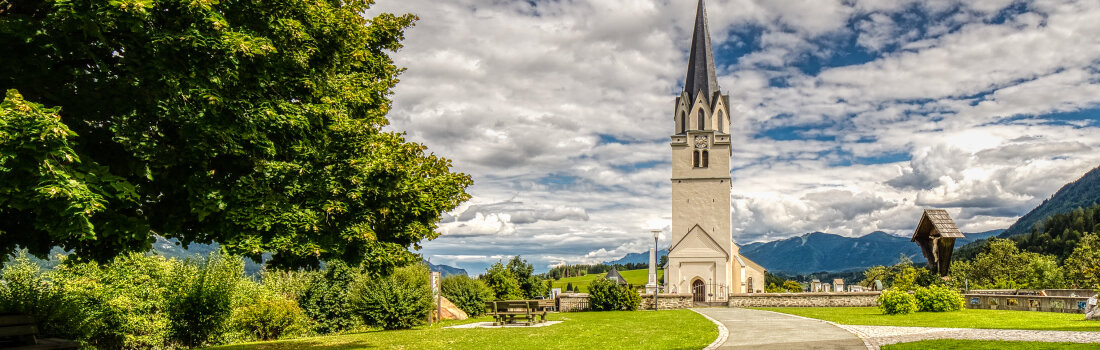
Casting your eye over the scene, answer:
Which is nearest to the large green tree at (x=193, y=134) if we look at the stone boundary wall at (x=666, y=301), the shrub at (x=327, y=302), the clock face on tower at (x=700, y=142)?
the shrub at (x=327, y=302)

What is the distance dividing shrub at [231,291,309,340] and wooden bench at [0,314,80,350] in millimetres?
12138

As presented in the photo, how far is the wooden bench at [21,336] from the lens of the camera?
9.57 m

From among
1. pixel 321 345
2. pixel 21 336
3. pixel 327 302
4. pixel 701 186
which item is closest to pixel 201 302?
pixel 327 302

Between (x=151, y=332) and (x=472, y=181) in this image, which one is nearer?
(x=472, y=181)

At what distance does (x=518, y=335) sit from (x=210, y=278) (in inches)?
437

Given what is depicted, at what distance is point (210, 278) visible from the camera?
20.6 metres

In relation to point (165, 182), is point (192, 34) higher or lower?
higher

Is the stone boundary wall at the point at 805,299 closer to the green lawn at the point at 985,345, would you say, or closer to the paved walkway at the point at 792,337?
the paved walkway at the point at 792,337

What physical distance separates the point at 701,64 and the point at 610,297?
36.5 meters

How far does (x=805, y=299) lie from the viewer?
34.7 metres

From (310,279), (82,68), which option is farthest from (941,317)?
(310,279)

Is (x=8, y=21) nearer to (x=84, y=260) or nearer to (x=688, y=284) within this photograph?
(x=84, y=260)

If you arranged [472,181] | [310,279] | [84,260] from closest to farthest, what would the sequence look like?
[84,260], [472,181], [310,279]

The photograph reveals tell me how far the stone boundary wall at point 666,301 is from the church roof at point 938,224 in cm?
1321
